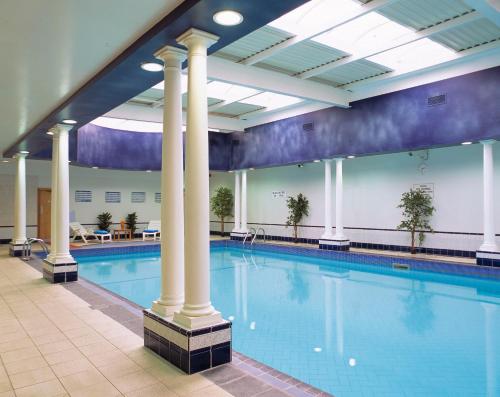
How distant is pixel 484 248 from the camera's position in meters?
9.09

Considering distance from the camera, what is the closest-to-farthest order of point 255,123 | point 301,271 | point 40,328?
1. point 40,328
2. point 301,271
3. point 255,123

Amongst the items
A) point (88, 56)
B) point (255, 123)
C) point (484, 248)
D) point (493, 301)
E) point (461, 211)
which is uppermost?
point (255, 123)

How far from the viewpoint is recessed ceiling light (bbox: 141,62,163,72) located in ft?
13.7

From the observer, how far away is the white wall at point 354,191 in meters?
10.5

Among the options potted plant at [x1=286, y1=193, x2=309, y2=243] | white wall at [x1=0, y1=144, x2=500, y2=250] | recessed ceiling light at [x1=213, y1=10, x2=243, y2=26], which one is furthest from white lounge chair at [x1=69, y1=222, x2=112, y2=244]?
recessed ceiling light at [x1=213, y1=10, x2=243, y2=26]

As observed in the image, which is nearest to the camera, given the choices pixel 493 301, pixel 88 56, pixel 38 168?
pixel 88 56

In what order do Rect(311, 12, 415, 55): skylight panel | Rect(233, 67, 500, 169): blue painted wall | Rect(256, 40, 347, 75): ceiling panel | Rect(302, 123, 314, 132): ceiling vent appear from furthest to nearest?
1. Rect(302, 123, 314, 132): ceiling vent
2. Rect(233, 67, 500, 169): blue painted wall
3. Rect(256, 40, 347, 75): ceiling panel
4. Rect(311, 12, 415, 55): skylight panel

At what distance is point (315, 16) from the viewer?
6.59 meters

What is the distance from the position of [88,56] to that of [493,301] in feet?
24.9

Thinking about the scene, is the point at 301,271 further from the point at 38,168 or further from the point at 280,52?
the point at 38,168

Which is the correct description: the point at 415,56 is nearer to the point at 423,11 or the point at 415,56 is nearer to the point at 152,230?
the point at 423,11

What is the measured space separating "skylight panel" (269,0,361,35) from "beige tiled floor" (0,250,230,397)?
5.16 m

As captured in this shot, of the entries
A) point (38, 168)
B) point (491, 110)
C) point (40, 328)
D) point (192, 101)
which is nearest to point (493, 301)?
point (491, 110)

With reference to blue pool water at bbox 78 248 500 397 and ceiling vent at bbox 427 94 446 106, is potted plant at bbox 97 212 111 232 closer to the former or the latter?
blue pool water at bbox 78 248 500 397
